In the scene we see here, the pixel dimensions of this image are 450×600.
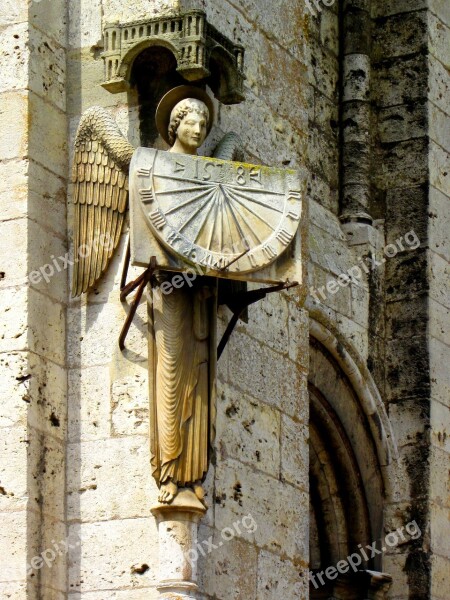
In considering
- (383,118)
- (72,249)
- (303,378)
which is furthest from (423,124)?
(72,249)

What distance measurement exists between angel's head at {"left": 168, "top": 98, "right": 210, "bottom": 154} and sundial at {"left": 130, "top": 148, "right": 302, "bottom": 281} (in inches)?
8.3

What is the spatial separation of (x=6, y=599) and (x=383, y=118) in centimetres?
531

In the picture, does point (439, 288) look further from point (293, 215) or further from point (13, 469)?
point (13, 469)

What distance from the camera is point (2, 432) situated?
33.0 feet

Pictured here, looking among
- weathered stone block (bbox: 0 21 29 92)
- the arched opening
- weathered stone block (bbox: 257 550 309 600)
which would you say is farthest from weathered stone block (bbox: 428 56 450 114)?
weathered stone block (bbox: 0 21 29 92)

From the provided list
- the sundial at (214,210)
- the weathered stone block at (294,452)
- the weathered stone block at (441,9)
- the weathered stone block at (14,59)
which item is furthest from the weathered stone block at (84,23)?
the weathered stone block at (441,9)

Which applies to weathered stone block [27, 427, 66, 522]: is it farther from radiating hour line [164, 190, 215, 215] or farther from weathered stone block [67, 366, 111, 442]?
radiating hour line [164, 190, 215, 215]

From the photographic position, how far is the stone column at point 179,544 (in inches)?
388

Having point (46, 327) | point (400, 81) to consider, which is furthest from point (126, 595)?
point (400, 81)

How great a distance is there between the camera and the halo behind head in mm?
10234

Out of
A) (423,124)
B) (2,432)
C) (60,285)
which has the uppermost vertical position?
(423,124)

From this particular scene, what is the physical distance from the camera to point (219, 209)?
9.95 m

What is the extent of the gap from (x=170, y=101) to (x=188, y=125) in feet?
0.49

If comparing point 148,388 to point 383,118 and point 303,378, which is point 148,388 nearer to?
point 303,378
